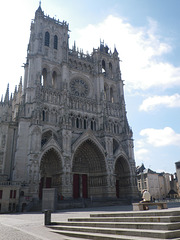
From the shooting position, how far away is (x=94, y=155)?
3491 cm

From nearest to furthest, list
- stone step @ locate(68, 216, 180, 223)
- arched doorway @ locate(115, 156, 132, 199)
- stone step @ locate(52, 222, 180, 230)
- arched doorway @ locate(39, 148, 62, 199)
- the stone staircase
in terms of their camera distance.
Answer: the stone staircase, stone step @ locate(52, 222, 180, 230), stone step @ locate(68, 216, 180, 223), arched doorway @ locate(39, 148, 62, 199), arched doorway @ locate(115, 156, 132, 199)

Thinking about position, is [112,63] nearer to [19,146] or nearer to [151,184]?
[19,146]

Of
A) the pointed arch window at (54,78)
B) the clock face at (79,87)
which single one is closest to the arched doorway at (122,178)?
the clock face at (79,87)

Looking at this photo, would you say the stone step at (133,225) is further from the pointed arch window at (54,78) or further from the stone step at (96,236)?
the pointed arch window at (54,78)

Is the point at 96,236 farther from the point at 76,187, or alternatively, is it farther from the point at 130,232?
the point at 76,187

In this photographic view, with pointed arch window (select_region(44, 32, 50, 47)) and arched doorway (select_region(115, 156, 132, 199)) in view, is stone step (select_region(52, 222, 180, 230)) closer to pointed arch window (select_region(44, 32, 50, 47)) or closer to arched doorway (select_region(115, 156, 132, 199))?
arched doorway (select_region(115, 156, 132, 199))

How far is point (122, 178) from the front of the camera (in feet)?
123

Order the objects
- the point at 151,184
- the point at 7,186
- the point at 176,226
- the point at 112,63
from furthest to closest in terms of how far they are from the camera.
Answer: the point at 151,184 → the point at 112,63 → the point at 7,186 → the point at 176,226

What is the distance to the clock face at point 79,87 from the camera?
3800 centimetres

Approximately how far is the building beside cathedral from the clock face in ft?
0.65

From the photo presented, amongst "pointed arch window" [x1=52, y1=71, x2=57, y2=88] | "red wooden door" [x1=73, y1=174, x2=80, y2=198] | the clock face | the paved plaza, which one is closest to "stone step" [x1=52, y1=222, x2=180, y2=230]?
the paved plaza

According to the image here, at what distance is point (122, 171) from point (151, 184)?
22914 millimetres

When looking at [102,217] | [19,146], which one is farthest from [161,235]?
[19,146]

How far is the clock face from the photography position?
3800 cm
